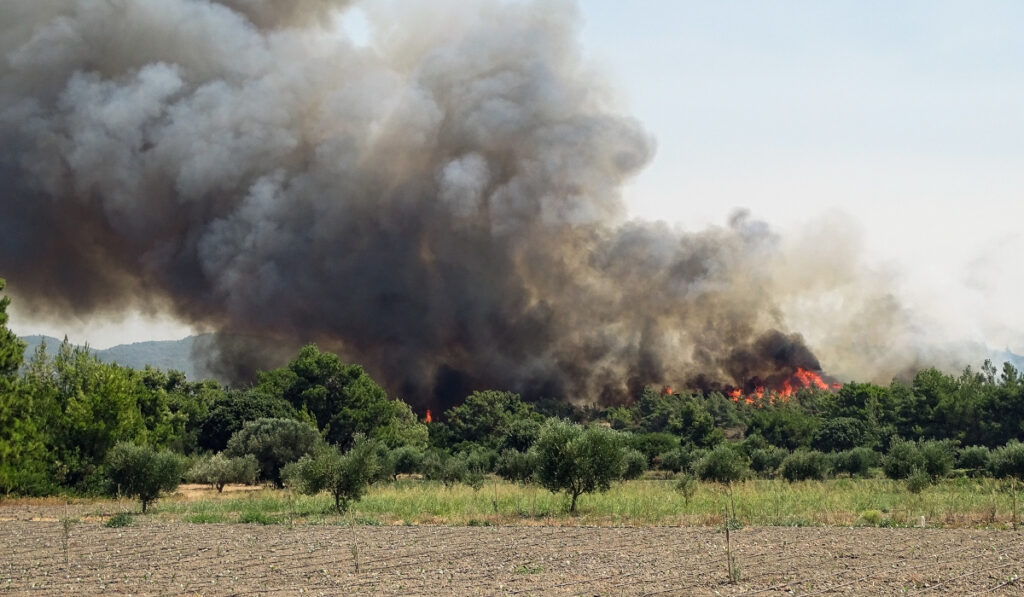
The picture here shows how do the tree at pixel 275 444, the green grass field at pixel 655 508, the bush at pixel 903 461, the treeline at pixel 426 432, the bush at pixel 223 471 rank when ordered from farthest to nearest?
the tree at pixel 275 444 → the bush at pixel 223 471 → the bush at pixel 903 461 → the treeline at pixel 426 432 → the green grass field at pixel 655 508

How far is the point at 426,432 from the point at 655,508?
5480 centimetres

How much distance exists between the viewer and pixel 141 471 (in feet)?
108

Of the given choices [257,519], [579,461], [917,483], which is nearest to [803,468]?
[917,483]

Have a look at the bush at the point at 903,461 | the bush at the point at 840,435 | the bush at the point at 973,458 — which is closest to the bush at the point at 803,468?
the bush at the point at 903,461

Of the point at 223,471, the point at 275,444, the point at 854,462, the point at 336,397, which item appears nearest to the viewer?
the point at 223,471

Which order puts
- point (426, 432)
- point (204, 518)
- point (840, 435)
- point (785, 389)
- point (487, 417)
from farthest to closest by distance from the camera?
point (785, 389), point (426, 432), point (487, 417), point (840, 435), point (204, 518)

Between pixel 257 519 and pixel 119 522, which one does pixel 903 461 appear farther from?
pixel 119 522

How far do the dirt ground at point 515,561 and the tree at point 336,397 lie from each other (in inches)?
1930

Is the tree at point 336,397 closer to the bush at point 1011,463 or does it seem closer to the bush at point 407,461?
the bush at point 407,461

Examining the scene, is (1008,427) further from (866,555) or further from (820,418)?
(866,555)

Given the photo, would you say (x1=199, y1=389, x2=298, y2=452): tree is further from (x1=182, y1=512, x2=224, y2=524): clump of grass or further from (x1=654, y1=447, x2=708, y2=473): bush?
(x1=182, y1=512, x2=224, y2=524): clump of grass

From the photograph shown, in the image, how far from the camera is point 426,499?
112ft

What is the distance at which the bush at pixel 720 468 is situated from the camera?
40.8 metres

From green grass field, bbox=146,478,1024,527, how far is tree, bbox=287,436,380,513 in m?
0.77
